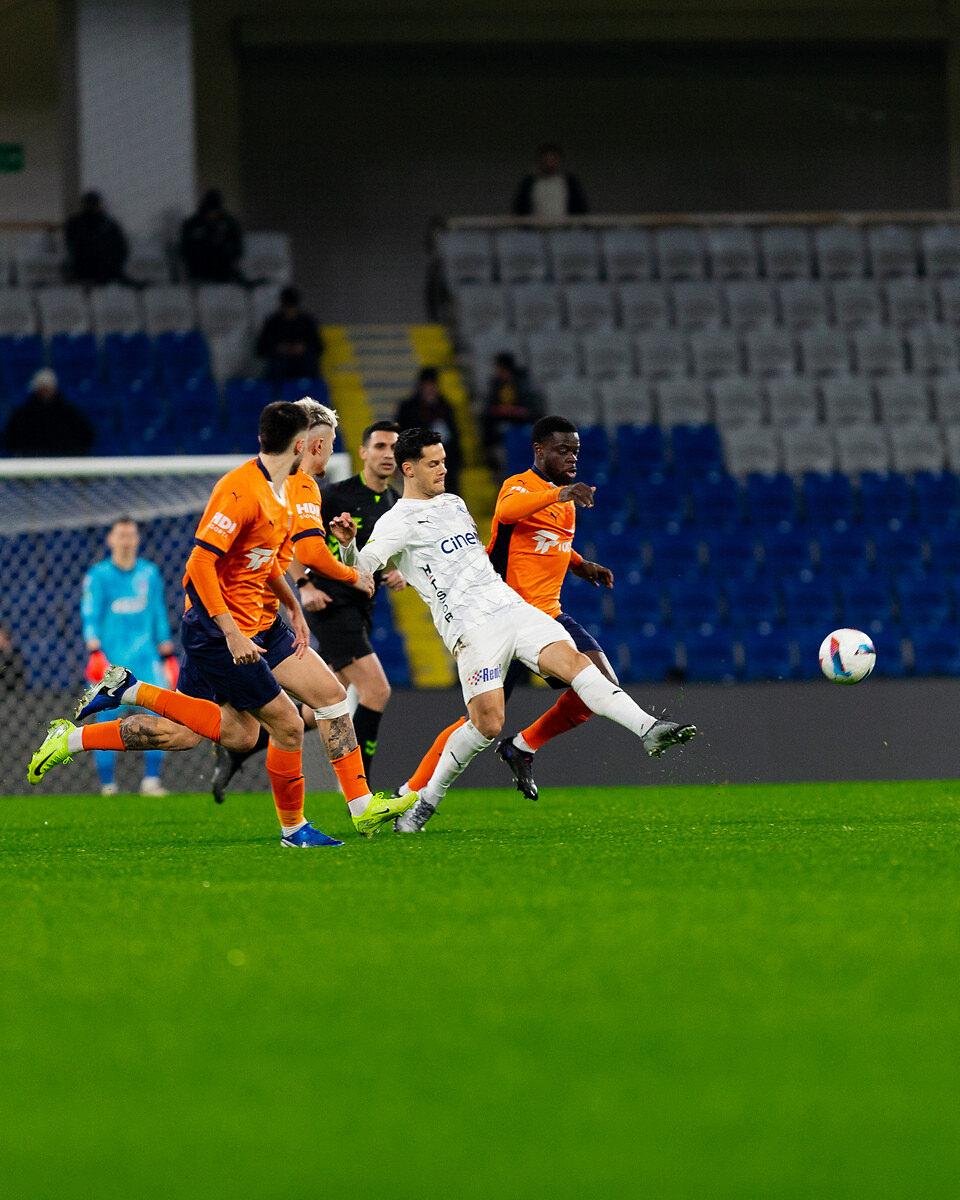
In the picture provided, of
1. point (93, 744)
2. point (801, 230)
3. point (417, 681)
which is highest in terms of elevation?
point (801, 230)

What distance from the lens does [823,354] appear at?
62.3 feet

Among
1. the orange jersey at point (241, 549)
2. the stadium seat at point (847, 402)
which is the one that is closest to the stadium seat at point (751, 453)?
the stadium seat at point (847, 402)

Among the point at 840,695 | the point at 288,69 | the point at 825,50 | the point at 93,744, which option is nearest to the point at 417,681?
the point at 840,695

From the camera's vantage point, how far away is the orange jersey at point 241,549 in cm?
703

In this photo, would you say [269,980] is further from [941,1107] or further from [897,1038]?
[941,1107]

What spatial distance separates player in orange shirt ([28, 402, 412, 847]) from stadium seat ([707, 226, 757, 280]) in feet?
42.6

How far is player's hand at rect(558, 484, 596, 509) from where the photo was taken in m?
7.56

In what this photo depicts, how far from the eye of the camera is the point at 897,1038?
3.47 meters

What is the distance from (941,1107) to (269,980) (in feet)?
5.47

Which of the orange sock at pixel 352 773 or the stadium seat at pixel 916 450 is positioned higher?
the stadium seat at pixel 916 450

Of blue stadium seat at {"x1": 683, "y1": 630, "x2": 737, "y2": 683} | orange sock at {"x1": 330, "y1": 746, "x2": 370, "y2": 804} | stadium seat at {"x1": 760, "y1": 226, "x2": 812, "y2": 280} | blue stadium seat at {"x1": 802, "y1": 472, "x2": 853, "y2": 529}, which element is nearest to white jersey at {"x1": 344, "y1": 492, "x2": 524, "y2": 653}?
orange sock at {"x1": 330, "y1": 746, "x2": 370, "y2": 804}

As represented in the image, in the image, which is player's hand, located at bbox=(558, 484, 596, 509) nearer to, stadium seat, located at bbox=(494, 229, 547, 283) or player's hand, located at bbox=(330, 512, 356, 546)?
player's hand, located at bbox=(330, 512, 356, 546)

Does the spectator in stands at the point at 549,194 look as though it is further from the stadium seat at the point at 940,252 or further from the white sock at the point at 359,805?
the white sock at the point at 359,805

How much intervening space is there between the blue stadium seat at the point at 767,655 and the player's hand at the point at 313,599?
6651mm
